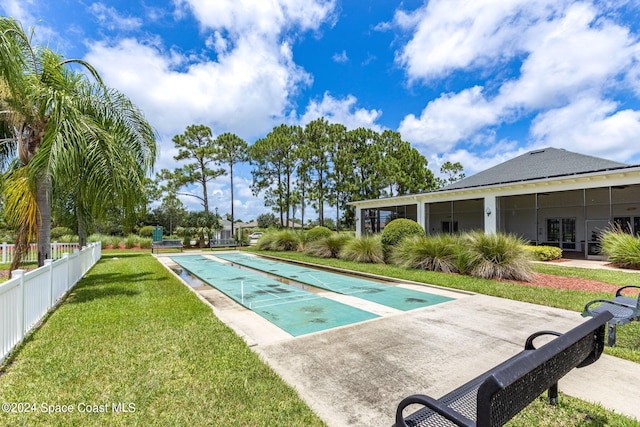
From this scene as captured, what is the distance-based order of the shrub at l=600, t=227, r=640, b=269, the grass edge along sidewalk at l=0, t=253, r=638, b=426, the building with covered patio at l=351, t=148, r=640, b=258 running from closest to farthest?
the grass edge along sidewalk at l=0, t=253, r=638, b=426
the shrub at l=600, t=227, r=640, b=269
the building with covered patio at l=351, t=148, r=640, b=258

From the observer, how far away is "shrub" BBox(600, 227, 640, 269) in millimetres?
10688

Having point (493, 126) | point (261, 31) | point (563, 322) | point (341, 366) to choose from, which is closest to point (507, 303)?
point (563, 322)

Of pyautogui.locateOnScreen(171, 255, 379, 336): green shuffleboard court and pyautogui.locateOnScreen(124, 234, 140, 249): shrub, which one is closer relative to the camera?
pyautogui.locateOnScreen(171, 255, 379, 336): green shuffleboard court

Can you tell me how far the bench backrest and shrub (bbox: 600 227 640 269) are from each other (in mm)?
12079

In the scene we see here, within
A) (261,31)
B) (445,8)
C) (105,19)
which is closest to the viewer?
(105,19)

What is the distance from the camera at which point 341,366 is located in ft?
11.3

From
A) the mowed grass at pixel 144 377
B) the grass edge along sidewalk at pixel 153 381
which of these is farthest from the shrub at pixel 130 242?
the grass edge along sidewalk at pixel 153 381

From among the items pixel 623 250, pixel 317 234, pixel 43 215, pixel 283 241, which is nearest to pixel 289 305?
pixel 43 215

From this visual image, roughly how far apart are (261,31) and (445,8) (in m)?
6.77

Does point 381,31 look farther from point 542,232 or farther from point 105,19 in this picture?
point 542,232

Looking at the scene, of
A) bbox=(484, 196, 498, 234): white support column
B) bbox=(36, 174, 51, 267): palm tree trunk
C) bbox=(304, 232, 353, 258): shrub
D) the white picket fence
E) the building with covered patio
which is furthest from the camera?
bbox=(484, 196, 498, 234): white support column

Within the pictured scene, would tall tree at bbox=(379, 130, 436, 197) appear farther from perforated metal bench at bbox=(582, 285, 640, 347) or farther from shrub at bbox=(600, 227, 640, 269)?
perforated metal bench at bbox=(582, 285, 640, 347)

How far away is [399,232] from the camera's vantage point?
1271 centimetres

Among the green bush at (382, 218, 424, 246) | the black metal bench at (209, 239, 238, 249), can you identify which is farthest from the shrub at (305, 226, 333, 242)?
the black metal bench at (209, 239, 238, 249)
